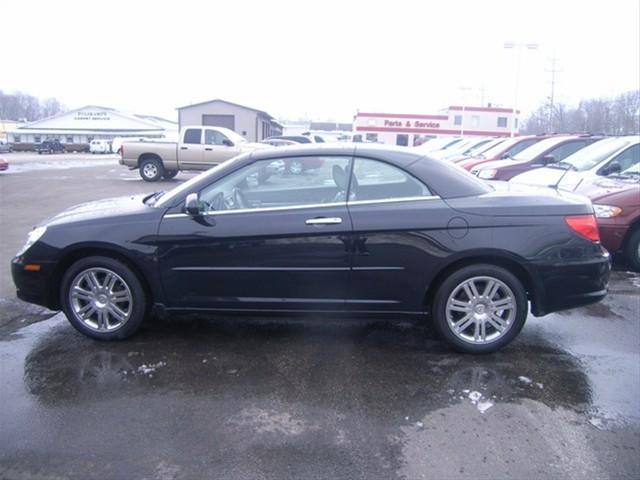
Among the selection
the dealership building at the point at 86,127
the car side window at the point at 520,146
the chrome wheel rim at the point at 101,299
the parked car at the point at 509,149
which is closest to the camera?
the chrome wheel rim at the point at 101,299

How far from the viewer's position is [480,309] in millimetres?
4219

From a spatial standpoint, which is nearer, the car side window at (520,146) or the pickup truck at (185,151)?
the car side window at (520,146)

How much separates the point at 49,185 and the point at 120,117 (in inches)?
3032

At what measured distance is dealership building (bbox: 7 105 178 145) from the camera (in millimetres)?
81562

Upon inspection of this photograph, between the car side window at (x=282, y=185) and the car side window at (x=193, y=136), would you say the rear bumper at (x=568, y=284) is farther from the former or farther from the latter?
the car side window at (x=193, y=136)

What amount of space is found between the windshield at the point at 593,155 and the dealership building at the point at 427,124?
177 ft

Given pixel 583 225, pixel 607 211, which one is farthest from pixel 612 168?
pixel 583 225

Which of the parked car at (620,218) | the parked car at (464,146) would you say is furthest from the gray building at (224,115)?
the parked car at (620,218)

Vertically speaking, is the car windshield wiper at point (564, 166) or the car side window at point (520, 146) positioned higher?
the car side window at point (520, 146)

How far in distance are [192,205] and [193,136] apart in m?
15.2

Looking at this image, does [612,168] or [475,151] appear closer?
[612,168]

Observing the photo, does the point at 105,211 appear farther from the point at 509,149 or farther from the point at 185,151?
the point at 185,151

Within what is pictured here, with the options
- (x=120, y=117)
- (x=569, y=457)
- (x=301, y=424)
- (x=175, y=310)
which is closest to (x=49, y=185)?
(x=175, y=310)

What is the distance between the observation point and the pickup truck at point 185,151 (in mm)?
18344
